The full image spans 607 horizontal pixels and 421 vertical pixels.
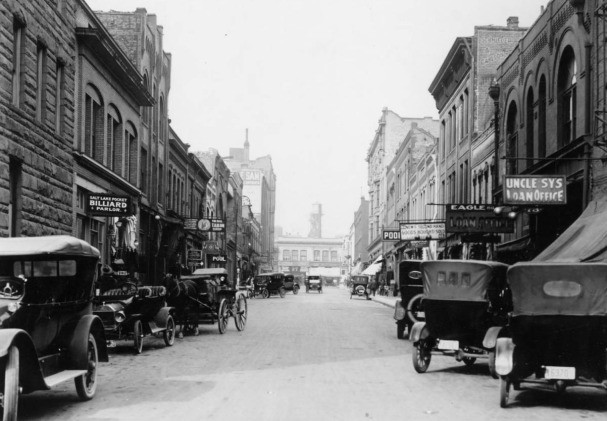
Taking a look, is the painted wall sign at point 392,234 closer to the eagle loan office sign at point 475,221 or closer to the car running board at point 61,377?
the eagle loan office sign at point 475,221

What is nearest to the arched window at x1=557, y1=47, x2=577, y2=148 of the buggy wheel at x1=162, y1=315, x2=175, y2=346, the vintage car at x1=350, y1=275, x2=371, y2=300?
the buggy wheel at x1=162, y1=315, x2=175, y2=346

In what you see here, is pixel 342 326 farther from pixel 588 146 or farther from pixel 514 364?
pixel 514 364

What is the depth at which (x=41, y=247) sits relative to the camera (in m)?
9.07

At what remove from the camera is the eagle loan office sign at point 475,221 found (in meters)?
25.4

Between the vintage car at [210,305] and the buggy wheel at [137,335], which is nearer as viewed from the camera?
the buggy wheel at [137,335]

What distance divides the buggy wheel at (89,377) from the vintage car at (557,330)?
5032mm

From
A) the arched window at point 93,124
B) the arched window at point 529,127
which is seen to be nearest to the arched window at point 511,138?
the arched window at point 529,127

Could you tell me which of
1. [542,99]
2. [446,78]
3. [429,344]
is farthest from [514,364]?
[446,78]

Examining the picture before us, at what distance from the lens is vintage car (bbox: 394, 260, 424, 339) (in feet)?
62.7

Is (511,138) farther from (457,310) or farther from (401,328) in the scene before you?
(457,310)

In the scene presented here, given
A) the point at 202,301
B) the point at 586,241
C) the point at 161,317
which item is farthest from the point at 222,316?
the point at 586,241

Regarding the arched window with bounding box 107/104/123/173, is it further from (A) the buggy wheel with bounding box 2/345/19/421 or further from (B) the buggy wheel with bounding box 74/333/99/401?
(A) the buggy wheel with bounding box 2/345/19/421

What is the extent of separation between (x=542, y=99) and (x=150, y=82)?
63.6ft

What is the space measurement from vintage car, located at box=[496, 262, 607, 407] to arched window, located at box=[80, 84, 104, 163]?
1802 cm
